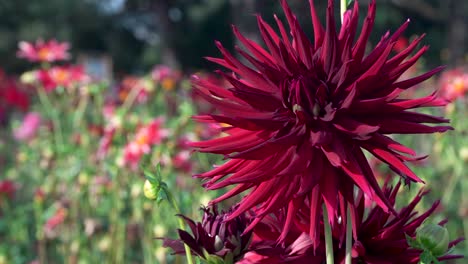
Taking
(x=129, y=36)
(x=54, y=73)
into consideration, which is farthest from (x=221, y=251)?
(x=129, y=36)

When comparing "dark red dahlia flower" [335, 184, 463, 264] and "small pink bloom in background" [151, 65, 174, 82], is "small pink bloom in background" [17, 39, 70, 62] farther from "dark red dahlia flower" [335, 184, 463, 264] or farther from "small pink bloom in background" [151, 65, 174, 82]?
"dark red dahlia flower" [335, 184, 463, 264]

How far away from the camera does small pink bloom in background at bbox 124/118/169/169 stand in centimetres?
196

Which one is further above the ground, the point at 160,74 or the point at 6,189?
the point at 160,74

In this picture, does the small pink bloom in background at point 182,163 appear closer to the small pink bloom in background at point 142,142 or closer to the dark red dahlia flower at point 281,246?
the small pink bloom in background at point 142,142

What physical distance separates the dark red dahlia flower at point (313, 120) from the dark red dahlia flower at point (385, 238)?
9cm

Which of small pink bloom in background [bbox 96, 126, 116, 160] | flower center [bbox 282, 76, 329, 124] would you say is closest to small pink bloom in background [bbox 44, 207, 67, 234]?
small pink bloom in background [bbox 96, 126, 116, 160]

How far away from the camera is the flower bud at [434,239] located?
0.62 meters

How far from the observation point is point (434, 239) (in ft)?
2.02

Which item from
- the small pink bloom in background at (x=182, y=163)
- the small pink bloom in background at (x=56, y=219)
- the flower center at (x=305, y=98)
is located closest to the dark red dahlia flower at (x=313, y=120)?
the flower center at (x=305, y=98)

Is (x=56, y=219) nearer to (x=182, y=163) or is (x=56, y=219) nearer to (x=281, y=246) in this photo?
(x=182, y=163)

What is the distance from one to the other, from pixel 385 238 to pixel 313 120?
14cm

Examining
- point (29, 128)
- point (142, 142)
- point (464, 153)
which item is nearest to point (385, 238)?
point (142, 142)

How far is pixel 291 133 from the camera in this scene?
60cm

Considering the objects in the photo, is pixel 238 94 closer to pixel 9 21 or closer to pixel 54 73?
pixel 54 73
